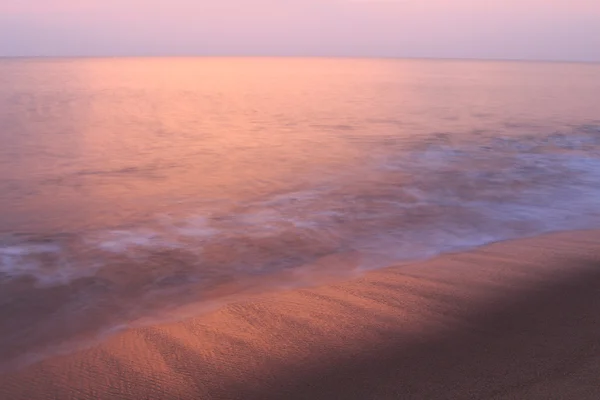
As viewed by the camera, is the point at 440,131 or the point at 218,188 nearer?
the point at 218,188

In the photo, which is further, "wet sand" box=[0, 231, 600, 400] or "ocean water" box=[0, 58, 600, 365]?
"ocean water" box=[0, 58, 600, 365]

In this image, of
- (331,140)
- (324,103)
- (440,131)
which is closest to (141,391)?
(331,140)

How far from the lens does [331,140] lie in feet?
45.5

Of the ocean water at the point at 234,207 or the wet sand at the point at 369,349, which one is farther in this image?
the ocean water at the point at 234,207

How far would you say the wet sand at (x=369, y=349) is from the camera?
2.90 meters

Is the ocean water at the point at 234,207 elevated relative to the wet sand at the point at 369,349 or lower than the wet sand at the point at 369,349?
lower

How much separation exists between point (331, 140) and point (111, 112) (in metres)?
10.8

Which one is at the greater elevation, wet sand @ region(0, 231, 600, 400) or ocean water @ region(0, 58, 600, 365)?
wet sand @ region(0, 231, 600, 400)

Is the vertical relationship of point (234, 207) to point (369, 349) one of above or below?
below

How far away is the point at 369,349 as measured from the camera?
333 cm

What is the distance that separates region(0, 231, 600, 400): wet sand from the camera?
2898mm

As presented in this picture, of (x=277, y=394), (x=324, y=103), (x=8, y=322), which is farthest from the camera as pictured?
(x=324, y=103)

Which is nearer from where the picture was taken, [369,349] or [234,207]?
[369,349]

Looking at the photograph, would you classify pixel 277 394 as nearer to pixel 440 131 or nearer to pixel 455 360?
pixel 455 360
